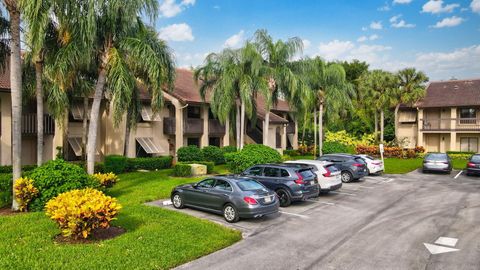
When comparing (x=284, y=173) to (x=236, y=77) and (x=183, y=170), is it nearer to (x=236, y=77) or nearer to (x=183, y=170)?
(x=183, y=170)

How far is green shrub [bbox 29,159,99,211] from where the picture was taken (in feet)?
40.0

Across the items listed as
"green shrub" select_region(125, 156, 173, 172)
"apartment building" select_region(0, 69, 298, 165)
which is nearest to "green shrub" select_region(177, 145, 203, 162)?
"green shrub" select_region(125, 156, 173, 172)

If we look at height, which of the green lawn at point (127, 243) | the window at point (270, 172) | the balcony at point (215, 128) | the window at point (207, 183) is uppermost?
the balcony at point (215, 128)

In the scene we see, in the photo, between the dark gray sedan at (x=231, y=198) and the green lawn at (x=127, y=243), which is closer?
the green lawn at (x=127, y=243)

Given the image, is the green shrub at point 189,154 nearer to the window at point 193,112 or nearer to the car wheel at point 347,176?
the window at point 193,112

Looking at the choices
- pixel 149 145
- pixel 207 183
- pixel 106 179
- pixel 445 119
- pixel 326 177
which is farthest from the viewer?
pixel 445 119

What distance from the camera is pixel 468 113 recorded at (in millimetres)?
38906

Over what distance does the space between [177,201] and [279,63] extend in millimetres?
14881

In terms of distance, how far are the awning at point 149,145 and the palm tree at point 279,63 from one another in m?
8.77

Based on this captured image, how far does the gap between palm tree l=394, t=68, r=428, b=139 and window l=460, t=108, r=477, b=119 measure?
16.0 ft

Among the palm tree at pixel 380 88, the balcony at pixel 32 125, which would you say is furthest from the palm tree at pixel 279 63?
the palm tree at pixel 380 88

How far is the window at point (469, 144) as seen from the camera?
39.2 metres

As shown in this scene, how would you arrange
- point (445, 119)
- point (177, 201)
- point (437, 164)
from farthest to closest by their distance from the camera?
point (445, 119) < point (437, 164) < point (177, 201)

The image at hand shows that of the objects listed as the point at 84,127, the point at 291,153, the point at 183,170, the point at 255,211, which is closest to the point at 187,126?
the point at 183,170
